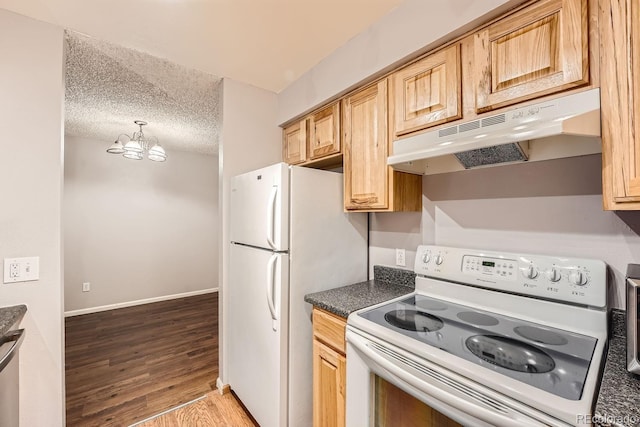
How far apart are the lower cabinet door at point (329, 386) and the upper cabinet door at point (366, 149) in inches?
33.9

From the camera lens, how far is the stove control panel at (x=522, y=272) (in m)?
1.06

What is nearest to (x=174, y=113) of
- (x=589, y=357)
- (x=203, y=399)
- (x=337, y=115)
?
(x=337, y=115)

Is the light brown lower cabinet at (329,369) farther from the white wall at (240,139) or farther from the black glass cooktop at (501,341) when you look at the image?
the white wall at (240,139)

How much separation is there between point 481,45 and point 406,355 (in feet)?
4.35

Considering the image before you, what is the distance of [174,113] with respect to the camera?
2.98 meters

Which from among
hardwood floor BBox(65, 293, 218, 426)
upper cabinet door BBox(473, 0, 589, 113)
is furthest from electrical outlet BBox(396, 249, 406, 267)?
hardwood floor BBox(65, 293, 218, 426)

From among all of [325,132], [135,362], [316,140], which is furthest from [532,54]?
[135,362]

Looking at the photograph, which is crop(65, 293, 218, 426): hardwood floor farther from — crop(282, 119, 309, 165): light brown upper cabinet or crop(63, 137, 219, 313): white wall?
crop(282, 119, 309, 165): light brown upper cabinet

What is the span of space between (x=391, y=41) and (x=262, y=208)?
1215 millimetres

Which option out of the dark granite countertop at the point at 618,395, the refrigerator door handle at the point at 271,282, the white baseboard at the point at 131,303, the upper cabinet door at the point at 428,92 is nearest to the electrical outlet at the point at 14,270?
the refrigerator door handle at the point at 271,282

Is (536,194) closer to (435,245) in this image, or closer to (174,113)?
(435,245)

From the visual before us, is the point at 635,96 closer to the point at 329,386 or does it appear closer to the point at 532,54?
the point at 532,54

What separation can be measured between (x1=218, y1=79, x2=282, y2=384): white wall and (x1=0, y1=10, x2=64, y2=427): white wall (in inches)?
37.4

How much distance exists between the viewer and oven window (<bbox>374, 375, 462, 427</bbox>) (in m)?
0.97
